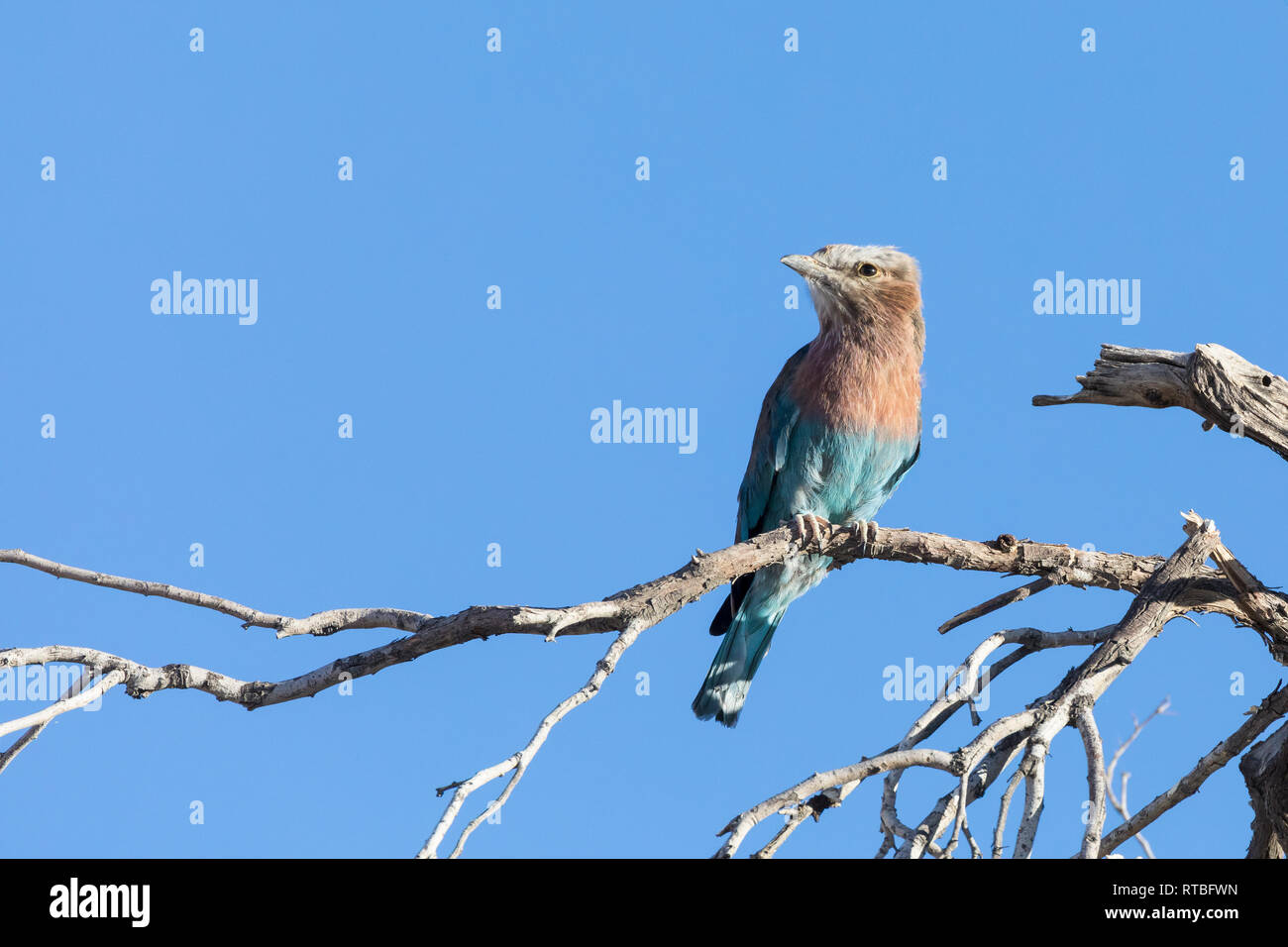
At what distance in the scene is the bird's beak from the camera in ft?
25.7

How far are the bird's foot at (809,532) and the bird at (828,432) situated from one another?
55 cm

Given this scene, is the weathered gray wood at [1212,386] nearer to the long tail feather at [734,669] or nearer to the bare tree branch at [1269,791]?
the bare tree branch at [1269,791]

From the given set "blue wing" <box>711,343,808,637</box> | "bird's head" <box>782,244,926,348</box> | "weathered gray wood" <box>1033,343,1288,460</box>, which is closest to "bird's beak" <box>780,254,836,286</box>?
"bird's head" <box>782,244,926,348</box>

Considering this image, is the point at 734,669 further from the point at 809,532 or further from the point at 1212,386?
the point at 1212,386

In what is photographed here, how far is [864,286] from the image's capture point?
7.81 metres

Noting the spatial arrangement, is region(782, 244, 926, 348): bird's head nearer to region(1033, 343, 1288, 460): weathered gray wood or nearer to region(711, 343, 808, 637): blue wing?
region(711, 343, 808, 637): blue wing

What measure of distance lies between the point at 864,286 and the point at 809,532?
7.10 feet

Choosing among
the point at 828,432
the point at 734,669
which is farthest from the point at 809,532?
the point at 734,669

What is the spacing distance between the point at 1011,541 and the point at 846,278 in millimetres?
2612

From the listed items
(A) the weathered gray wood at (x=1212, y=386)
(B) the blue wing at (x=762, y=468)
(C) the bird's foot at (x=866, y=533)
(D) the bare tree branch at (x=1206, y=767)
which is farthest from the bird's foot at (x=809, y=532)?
(D) the bare tree branch at (x=1206, y=767)

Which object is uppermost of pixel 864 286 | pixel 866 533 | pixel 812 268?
pixel 812 268

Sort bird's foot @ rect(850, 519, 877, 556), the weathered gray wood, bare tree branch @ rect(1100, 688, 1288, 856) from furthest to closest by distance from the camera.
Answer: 1. bird's foot @ rect(850, 519, 877, 556)
2. the weathered gray wood
3. bare tree branch @ rect(1100, 688, 1288, 856)

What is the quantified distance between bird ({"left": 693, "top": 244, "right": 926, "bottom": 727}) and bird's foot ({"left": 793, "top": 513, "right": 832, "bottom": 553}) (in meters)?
0.55
